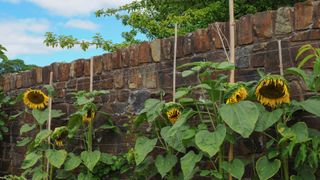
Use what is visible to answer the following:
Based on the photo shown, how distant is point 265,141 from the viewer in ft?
9.42

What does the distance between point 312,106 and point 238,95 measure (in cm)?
41

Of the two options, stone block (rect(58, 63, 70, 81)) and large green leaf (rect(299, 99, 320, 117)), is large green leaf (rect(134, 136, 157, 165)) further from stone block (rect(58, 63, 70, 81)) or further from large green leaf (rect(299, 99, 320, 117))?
stone block (rect(58, 63, 70, 81))

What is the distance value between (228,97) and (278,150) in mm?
391

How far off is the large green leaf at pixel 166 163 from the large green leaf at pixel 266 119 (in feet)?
2.39

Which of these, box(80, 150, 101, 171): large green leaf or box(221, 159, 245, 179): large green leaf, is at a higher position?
box(221, 159, 245, 179): large green leaf

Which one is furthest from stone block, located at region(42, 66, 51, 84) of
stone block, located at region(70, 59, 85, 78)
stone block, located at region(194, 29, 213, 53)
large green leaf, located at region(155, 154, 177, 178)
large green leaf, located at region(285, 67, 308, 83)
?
large green leaf, located at region(285, 67, 308, 83)

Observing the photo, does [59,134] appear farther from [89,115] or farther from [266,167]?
[266,167]

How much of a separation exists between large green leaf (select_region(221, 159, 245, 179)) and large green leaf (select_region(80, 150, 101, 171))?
52.5 inches

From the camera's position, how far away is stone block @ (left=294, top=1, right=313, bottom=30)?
274cm

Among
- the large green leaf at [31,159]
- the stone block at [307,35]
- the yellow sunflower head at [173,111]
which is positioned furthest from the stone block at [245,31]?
the large green leaf at [31,159]

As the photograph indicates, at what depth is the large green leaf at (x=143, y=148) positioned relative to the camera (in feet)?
10.7

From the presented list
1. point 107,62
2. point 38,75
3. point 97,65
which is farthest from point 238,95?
point 38,75

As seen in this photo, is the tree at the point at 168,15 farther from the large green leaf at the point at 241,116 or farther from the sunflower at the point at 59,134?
the large green leaf at the point at 241,116

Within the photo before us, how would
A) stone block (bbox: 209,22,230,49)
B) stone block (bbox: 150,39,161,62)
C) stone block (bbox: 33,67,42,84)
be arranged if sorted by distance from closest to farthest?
stone block (bbox: 209,22,230,49) → stone block (bbox: 150,39,161,62) → stone block (bbox: 33,67,42,84)
